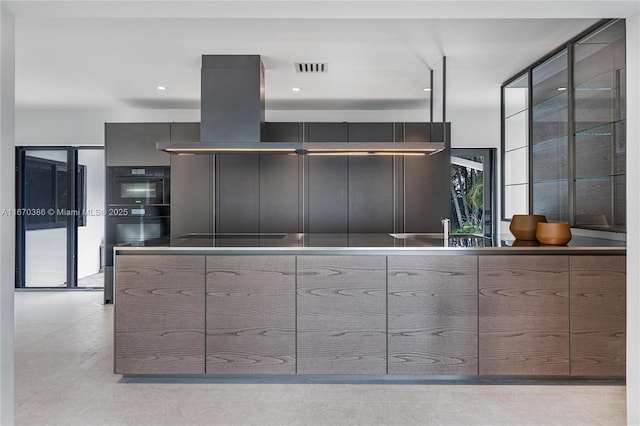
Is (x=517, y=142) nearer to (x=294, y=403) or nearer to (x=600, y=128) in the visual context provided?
(x=600, y=128)

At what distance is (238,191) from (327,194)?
3.30 ft

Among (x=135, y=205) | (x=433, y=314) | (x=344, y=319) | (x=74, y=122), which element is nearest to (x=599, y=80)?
(x=433, y=314)

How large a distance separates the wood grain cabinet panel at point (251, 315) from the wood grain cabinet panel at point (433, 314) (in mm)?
646

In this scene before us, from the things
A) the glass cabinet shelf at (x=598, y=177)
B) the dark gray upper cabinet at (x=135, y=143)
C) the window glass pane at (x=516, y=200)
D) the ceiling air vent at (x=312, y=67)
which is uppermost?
the ceiling air vent at (x=312, y=67)

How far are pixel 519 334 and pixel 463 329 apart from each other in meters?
0.34

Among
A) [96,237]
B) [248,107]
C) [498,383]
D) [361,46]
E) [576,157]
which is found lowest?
[498,383]

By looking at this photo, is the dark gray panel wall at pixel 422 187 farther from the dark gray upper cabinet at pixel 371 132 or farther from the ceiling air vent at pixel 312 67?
the ceiling air vent at pixel 312 67

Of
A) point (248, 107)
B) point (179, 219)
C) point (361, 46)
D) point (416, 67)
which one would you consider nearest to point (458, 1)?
point (361, 46)

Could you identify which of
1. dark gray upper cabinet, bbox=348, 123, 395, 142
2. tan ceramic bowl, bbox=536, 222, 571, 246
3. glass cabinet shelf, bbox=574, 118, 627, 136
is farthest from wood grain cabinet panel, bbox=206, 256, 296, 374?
dark gray upper cabinet, bbox=348, 123, 395, 142

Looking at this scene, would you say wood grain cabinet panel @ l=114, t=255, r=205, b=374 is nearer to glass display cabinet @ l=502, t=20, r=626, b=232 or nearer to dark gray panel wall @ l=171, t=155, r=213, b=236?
dark gray panel wall @ l=171, t=155, r=213, b=236

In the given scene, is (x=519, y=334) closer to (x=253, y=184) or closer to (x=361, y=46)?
(x=361, y=46)

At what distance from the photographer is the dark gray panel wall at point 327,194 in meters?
5.20

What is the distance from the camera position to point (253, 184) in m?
5.21

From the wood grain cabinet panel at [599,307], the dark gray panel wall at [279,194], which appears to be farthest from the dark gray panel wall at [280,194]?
the wood grain cabinet panel at [599,307]
